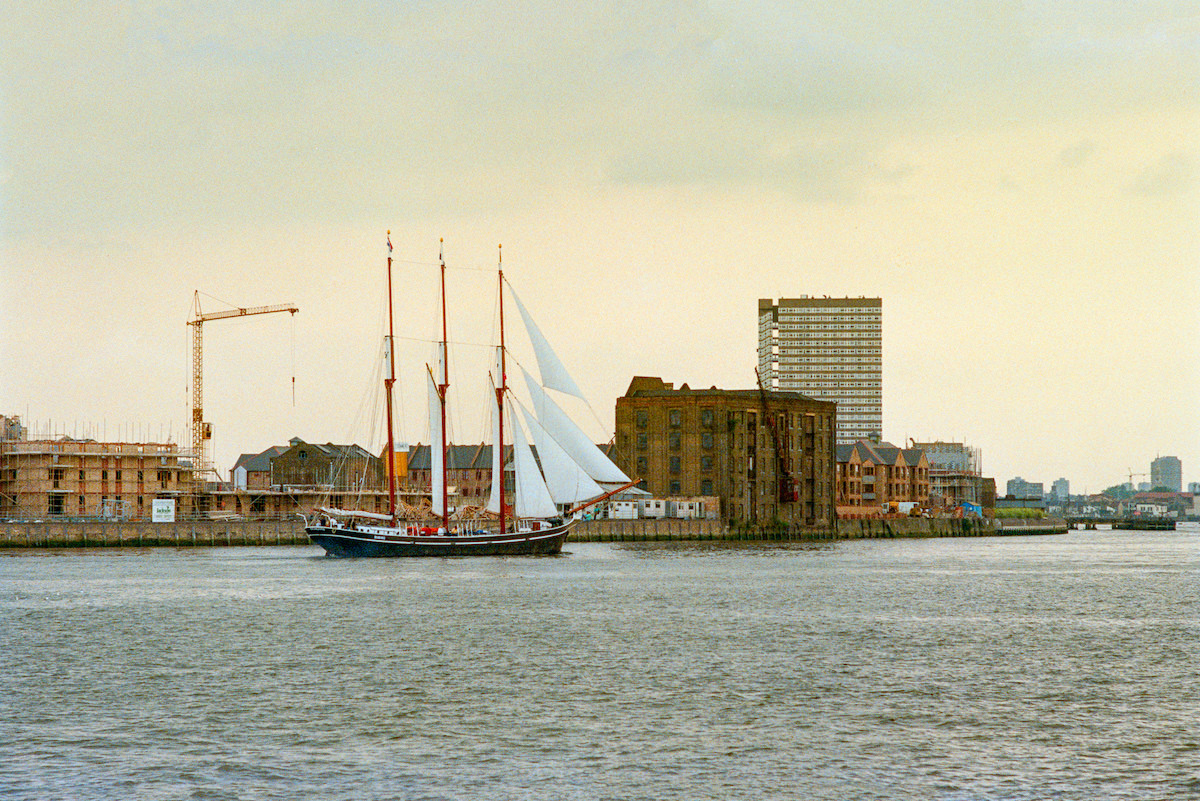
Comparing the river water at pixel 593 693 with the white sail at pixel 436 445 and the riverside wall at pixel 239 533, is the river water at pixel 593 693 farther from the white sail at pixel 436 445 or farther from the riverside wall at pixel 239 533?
the riverside wall at pixel 239 533

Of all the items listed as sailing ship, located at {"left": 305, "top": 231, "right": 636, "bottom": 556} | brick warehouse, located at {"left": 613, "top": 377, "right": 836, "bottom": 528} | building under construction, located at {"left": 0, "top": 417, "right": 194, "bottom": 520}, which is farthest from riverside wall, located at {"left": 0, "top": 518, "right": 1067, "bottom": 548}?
sailing ship, located at {"left": 305, "top": 231, "right": 636, "bottom": 556}

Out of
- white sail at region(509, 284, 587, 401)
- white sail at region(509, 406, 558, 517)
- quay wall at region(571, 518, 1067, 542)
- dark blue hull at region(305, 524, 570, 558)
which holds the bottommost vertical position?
quay wall at region(571, 518, 1067, 542)

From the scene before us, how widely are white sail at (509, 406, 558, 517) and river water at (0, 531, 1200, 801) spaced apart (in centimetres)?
3148

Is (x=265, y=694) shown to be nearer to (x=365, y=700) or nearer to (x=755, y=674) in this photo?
(x=365, y=700)

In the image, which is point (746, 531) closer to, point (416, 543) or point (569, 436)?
point (569, 436)

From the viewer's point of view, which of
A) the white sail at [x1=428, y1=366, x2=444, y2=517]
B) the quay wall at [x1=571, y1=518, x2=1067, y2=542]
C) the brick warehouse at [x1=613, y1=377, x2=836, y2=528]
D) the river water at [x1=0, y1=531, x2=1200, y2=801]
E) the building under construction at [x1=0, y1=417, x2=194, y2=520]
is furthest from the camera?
the brick warehouse at [x1=613, y1=377, x2=836, y2=528]

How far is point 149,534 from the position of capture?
125 meters

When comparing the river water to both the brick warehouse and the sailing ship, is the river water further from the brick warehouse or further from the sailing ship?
the brick warehouse

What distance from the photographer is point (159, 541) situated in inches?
4899

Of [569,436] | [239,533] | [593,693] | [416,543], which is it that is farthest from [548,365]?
[593,693]

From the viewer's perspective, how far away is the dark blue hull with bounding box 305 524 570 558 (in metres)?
101

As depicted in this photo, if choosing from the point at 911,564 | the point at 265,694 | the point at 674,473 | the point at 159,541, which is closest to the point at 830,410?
the point at 674,473

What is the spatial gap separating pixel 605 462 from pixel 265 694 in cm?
7197

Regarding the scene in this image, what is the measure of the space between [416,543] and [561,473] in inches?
481
